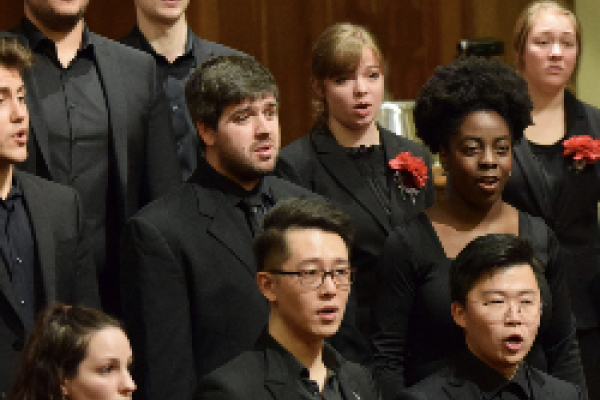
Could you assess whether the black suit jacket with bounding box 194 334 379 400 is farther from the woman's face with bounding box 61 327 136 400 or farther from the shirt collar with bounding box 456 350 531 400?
the shirt collar with bounding box 456 350 531 400

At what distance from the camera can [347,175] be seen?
2.86 metres

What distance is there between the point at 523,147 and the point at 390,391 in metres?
0.93

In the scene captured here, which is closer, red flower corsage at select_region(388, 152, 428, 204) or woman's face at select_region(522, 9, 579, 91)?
red flower corsage at select_region(388, 152, 428, 204)

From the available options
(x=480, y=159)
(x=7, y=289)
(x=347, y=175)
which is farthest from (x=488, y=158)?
(x=7, y=289)

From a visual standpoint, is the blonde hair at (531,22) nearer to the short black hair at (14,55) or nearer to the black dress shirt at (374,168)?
the black dress shirt at (374,168)

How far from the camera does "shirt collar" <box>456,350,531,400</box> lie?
89.1 inches

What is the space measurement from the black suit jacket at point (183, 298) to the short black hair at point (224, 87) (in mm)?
227

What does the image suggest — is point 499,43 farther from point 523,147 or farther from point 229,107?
point 229,107

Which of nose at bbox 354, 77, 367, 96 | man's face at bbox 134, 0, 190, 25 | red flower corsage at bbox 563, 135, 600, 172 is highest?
man's face at bbox 134, 0, 190, 25

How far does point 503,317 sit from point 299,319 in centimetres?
44

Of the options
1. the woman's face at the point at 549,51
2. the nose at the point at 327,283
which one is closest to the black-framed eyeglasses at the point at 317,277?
the nose at the point at 327,283

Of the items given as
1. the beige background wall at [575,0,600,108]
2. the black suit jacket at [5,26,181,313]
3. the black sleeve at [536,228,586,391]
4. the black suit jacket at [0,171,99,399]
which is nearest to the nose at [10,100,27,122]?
the black suit jacket at [0,171,99,399]

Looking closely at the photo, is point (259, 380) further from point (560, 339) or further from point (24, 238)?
point (560, 339)

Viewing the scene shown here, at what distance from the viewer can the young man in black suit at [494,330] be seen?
225cm
